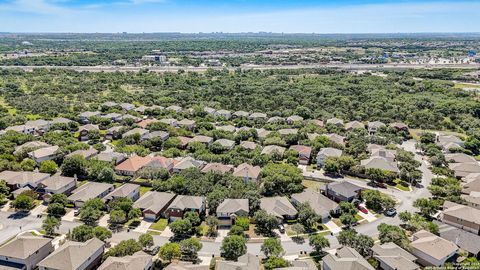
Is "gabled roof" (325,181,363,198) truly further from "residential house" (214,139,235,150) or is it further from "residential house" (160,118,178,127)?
"residential house" (160,118,178,127)

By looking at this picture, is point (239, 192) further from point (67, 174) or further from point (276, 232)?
point (67, 174)

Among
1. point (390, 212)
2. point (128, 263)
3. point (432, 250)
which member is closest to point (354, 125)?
point (390, 212)

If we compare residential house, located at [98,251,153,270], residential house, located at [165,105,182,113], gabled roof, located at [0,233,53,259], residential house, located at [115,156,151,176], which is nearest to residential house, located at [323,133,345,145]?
residential house, located at [115,156,151,176]

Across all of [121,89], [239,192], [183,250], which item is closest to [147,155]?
[239,192]

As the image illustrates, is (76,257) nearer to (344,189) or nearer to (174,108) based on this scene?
(344,189)

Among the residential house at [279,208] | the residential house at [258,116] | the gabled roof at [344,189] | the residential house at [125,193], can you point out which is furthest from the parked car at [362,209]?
the residential house at [258,116]

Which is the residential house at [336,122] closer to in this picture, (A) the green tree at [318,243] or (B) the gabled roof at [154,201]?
(B) the gabled roof at [154,201]
